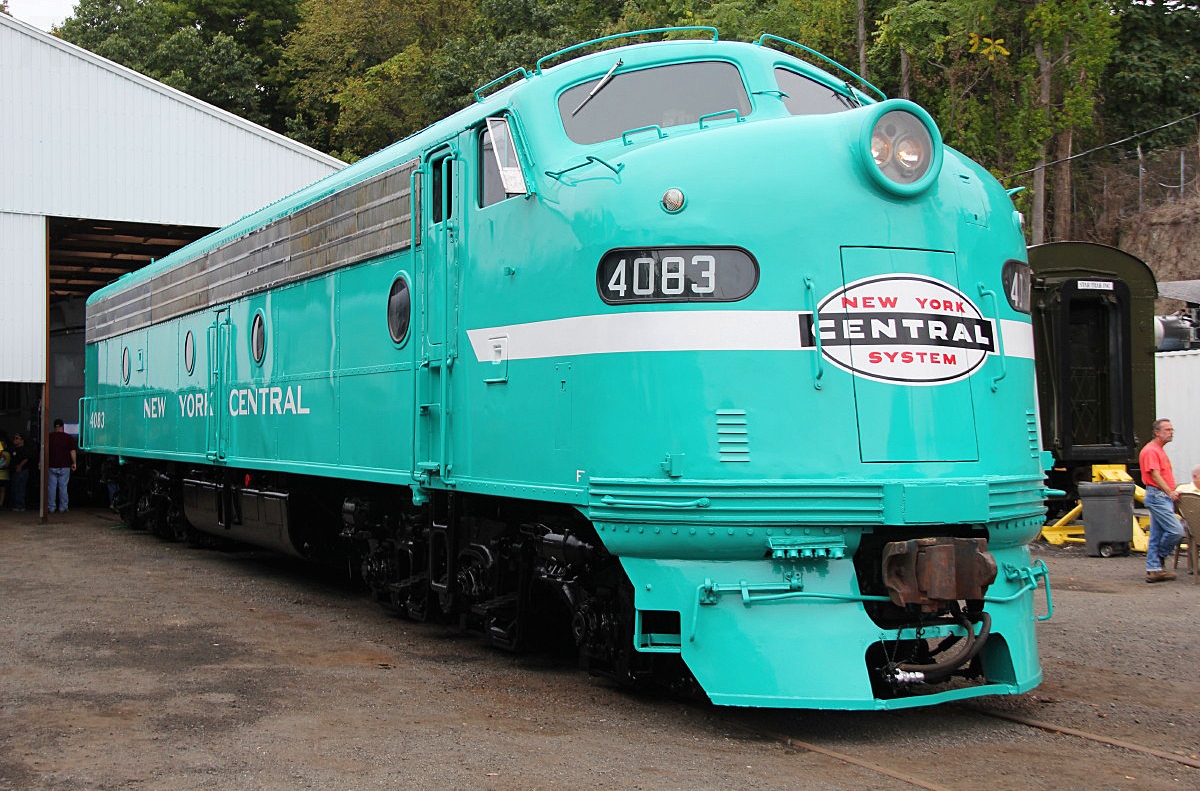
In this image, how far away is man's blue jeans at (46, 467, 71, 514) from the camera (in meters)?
21.6

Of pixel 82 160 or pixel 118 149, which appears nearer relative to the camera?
pixel 82 160

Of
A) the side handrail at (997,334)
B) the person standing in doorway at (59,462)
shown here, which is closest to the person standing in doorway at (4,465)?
the person standing in doorway at (59,462)

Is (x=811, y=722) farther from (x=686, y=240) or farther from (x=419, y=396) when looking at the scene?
(x=419, y=396)

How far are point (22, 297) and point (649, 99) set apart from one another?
14.8 metres

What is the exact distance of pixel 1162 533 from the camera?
12.2 m

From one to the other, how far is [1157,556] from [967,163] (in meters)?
6.78

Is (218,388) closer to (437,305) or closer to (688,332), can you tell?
(437,305)

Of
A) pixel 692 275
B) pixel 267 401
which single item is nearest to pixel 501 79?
pixel 692 275

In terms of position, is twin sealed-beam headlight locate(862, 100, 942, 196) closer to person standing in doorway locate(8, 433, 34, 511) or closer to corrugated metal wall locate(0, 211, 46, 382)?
corrugated metal wall locate(0, 211, 46, 382)

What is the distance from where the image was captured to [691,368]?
6180mm

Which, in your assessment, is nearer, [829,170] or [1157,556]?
[829,170]

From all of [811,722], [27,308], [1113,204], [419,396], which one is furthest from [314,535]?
[1113,204]

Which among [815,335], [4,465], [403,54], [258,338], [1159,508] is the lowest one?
[1159,508]

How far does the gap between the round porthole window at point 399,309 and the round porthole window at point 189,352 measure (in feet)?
18.4
